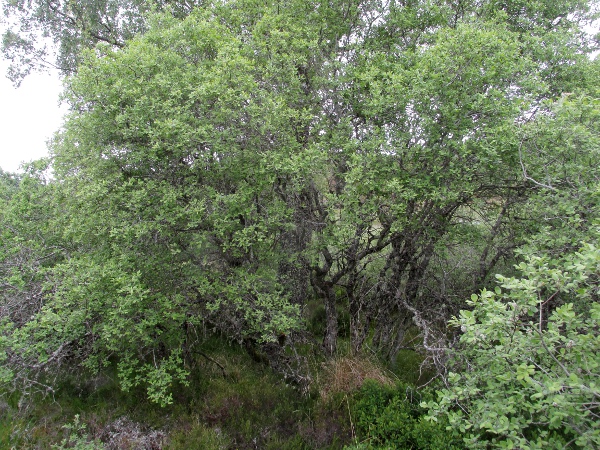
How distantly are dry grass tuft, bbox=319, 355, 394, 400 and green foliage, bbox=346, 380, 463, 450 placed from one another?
0.26 metres

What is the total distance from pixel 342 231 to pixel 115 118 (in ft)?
9.84

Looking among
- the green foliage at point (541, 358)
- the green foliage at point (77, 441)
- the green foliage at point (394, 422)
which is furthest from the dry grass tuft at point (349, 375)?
the green foliage at point (77, 441)

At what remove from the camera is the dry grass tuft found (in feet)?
16.5

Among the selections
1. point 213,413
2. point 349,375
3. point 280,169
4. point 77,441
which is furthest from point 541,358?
point 77,441

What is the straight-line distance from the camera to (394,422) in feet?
13.3

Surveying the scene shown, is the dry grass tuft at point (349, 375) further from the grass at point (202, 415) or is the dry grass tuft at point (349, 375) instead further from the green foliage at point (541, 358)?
the green foliage at point (541, 358)

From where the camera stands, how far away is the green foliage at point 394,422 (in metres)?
3.81

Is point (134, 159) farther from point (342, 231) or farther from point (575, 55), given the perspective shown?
point (575, 55)

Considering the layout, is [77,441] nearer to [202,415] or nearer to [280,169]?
[202,415]

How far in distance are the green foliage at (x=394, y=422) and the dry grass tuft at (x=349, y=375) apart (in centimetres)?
26

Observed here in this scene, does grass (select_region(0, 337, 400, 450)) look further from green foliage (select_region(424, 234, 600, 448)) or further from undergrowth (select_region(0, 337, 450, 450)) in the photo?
green foliage (select_region(424, 234, 600, 448))

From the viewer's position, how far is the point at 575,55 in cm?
493

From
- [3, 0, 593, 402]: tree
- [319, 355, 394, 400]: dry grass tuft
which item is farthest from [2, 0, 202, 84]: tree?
[319, 355, 394, 400]: dry grass tuft

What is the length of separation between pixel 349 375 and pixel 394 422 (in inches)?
43.3
